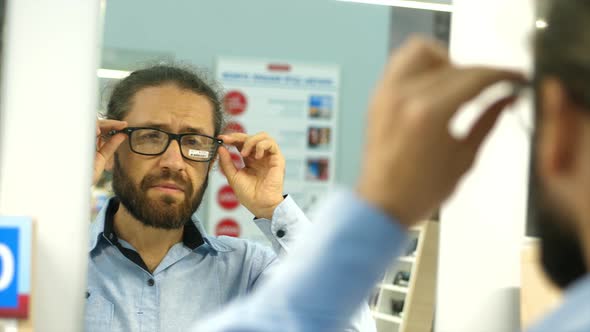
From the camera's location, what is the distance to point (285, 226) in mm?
1721

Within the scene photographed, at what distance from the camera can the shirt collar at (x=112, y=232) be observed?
5.62ft

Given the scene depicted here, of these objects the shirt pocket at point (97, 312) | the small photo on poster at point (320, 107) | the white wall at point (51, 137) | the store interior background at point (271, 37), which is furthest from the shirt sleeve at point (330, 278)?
the small photo on poster at point (320, 107)

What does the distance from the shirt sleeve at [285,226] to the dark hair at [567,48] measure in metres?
1.22

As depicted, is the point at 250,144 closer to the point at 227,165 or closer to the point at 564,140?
the point at 227,165

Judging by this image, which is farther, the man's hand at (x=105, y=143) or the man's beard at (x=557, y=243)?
the man's hand at (x=105, y=143)

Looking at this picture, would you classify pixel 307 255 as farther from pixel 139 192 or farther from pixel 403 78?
pixel 139 192

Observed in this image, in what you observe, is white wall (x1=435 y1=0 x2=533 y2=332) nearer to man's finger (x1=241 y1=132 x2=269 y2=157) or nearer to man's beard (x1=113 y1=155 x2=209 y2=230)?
man's finger (x1=241 y1=132 x2=269 y2=157)

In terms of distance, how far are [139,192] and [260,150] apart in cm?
30

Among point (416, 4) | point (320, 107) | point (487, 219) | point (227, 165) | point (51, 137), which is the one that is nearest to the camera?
point (51, 137)

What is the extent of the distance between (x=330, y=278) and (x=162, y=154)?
1.28 m

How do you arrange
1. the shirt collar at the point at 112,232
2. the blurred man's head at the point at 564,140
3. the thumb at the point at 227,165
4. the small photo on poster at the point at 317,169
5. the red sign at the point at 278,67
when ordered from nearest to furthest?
the blurred man's head at the point at 564,140
the shirt collar at the point at 112,232
the thumb at the point at 227,165
the small photo on poster at the point at 317,169
the red sign at the point at 278,67

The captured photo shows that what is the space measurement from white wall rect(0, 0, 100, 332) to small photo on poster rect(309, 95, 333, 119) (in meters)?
1.40

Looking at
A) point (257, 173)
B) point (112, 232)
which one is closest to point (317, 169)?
point (257, 173)

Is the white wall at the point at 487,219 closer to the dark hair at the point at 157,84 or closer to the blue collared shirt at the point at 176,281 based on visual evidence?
the blue collared shirt at the point at 176,281
